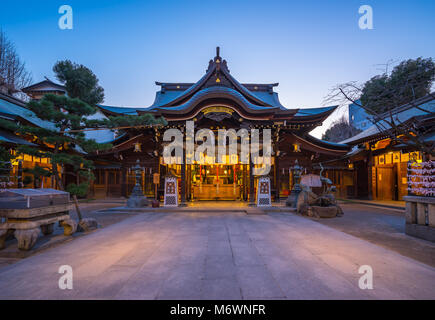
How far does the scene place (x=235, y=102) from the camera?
36.3ft

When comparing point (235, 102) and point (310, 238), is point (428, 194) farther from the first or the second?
point (235, 102)

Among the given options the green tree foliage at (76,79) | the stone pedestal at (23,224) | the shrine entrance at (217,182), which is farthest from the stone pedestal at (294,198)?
the green tree foliage at (76,79)

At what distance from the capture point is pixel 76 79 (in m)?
24.1

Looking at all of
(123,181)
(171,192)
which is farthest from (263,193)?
(123,181)

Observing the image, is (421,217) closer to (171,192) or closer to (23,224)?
(171,192)

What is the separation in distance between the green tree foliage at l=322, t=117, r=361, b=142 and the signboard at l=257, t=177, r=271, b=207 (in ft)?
95.1

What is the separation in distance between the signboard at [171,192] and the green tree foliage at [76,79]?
19.6 meters

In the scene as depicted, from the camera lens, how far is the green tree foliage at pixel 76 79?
24.2 m

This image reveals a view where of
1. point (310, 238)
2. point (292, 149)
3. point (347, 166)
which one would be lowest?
point (310, 238)
